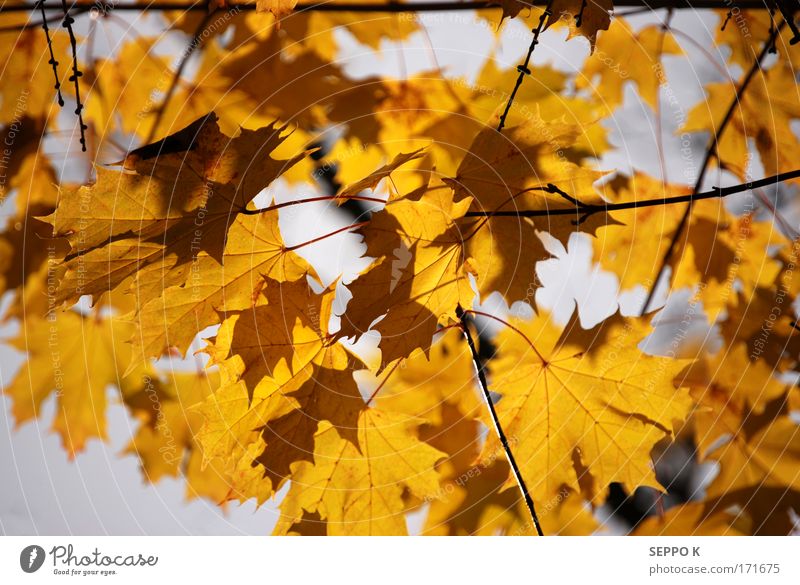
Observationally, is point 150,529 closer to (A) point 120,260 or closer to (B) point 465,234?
(A) point 120,260

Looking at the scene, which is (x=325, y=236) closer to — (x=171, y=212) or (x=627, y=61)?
(x=171, y=212)

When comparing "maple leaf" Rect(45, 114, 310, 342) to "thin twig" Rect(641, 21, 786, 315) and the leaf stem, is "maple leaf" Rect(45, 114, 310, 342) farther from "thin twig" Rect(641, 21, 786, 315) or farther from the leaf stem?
"thin twig" Rect(641, 21, 786, 315)

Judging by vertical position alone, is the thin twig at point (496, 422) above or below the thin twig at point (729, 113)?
below

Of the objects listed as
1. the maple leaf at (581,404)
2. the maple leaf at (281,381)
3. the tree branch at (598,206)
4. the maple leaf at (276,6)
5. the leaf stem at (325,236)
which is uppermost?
the maple leaf at (276,6)

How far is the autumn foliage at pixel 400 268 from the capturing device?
23.3 inches

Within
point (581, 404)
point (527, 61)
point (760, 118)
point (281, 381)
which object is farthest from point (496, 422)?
point (760, 118)

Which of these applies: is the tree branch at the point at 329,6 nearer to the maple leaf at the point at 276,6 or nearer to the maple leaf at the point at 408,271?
the maple leaf at the point at 276,6

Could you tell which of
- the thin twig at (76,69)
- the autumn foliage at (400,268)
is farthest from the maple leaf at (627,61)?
the thin twig at (76,69)

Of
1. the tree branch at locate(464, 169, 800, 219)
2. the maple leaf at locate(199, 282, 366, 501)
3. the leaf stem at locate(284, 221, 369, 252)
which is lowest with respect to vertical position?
the maple leaf at locate(199, 282, 366, 501)

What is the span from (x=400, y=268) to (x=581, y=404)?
→ 0.26 meters

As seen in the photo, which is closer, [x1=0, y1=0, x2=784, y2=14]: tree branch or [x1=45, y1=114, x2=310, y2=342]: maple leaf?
[x1=45, y1=114, x2=310, y2=342]: maple leaf

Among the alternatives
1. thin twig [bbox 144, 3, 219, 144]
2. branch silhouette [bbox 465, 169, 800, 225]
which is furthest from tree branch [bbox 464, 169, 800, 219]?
thin twig [bbox 144, 3, 219, 144]

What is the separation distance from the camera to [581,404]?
0.67 m

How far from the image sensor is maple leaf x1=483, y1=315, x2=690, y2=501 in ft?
2.16
